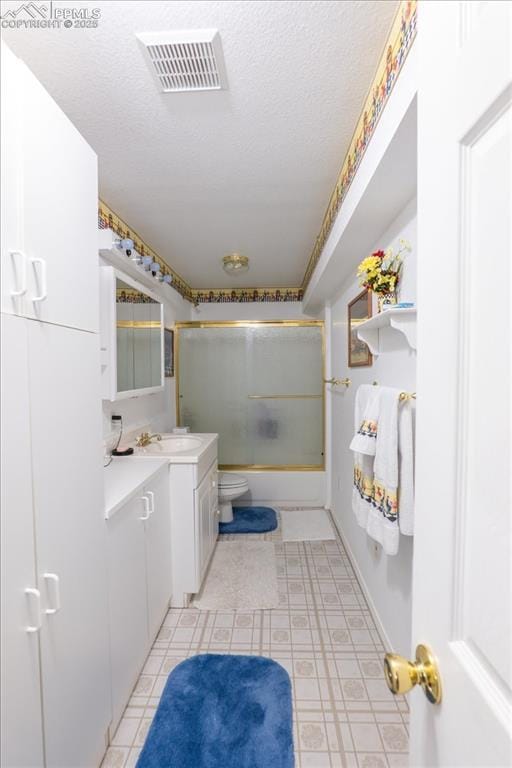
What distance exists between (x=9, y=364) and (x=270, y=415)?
324 cm

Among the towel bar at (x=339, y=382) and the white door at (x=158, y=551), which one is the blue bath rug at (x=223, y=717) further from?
the towel bar at (x=339, y=382)

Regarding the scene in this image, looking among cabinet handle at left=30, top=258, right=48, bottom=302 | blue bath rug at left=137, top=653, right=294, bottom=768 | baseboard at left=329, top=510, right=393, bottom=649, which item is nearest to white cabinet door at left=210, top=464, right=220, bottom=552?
blue bath rug at left=137, top=653, right=294, bottom=768

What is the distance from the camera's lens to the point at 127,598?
1465 mm

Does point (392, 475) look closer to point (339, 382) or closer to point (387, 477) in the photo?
point (387, 477)

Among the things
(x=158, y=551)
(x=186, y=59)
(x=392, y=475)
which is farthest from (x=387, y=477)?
(x=186, y=59)

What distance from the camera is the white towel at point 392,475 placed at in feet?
4.48

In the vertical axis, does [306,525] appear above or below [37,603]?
below

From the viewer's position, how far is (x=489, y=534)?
1.32 feet

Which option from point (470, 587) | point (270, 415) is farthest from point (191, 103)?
point (270, 415)

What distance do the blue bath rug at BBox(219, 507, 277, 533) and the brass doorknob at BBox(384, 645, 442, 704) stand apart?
2.69 m

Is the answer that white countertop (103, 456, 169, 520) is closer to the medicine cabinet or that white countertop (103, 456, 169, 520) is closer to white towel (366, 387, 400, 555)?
the medicine cabinet

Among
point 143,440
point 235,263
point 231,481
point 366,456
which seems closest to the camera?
point 366,456

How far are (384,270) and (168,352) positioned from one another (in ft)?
7.82

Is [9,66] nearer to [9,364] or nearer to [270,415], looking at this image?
[9,364]
